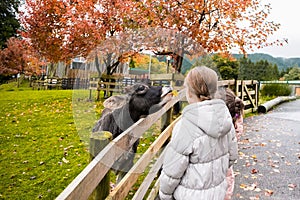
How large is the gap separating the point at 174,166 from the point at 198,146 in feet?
0.51

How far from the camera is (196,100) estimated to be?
1327 millimetres

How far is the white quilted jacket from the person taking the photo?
1.24m

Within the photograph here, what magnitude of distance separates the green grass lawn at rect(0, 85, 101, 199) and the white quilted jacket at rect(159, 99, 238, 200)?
793 millimetres

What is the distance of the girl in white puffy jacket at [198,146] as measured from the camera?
1.24m

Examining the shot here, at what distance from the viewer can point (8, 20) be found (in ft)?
11.0

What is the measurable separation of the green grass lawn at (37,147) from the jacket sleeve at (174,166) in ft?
2.52

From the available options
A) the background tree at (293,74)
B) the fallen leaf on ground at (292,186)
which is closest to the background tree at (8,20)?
the fallen leaf on ground at (292,186)

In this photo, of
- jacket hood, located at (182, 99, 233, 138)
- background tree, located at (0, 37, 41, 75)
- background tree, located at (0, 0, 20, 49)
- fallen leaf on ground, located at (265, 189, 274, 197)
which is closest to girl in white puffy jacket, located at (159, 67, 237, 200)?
jacket hood, located at (182, 99, 233, 138)

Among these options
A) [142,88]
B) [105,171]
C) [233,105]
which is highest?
[142,88]

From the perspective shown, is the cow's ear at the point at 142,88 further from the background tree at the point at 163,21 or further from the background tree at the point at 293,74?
the background tree at the point at 293,74

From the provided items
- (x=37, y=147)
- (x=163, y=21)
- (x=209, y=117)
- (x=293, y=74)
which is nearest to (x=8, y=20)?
(x=37, y=147)

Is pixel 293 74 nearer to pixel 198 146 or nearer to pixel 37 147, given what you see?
pixel 37 147

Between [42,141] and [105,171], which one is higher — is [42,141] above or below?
below

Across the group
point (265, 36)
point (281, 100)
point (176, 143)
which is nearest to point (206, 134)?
point (176, 143)
